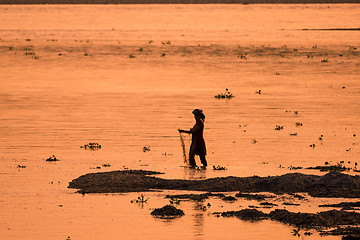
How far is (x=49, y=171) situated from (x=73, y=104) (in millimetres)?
Result: 18461

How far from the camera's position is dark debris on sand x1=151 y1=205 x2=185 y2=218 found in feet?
64.0

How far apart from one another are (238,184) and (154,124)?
44.0 feet

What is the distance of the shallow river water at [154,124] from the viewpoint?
1934 cm

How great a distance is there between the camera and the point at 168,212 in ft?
64.2

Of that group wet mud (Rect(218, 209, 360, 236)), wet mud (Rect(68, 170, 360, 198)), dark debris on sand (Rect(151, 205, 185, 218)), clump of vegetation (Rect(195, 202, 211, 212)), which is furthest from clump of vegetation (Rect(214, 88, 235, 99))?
wet mud (Rect(218, 209, 360, 236))

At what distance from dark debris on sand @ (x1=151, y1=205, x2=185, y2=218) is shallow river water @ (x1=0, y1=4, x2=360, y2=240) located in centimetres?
23

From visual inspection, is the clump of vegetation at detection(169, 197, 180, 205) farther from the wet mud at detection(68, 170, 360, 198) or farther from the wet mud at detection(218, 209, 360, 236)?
the wet mud at detection(218, 209, 360, 236)

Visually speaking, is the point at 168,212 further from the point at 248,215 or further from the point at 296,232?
the point at 296,232

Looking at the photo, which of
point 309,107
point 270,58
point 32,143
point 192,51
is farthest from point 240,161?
point 192,51

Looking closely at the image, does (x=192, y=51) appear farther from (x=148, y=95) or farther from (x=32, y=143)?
(x=32, y=143)

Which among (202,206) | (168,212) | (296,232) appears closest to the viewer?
(296,232)

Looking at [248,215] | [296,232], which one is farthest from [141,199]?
[296,232]

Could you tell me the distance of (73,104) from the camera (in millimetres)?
43125

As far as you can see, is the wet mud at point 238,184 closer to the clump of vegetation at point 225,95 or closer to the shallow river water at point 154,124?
the shallow river water at point 154,124
